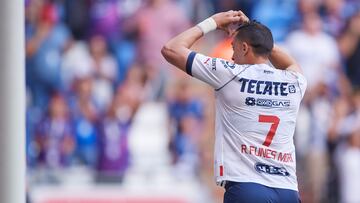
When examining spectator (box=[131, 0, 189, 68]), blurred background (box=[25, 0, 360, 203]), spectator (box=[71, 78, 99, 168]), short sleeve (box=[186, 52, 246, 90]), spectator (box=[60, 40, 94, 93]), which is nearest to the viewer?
short sleeve (box=[186, 52, 246, 90])

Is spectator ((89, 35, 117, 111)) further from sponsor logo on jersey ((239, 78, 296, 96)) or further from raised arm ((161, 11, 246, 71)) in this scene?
sponsor logo on jersey ((239, 78, 296, 96))

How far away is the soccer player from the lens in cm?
858

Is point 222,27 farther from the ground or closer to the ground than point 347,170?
farther from the ground

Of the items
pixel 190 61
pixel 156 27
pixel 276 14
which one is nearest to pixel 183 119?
pixel 156 27

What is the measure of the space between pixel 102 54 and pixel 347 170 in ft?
13.6

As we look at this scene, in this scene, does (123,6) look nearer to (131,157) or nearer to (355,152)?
(131,157)

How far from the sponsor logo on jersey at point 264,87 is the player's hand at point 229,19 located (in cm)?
44

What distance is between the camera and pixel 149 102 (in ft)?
55.8

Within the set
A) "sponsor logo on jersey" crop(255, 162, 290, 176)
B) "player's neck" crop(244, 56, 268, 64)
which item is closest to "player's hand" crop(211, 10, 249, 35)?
"player's neck" crop(244, 56, 268, 64)

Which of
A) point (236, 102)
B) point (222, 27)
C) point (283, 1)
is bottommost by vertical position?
point (236, 102)

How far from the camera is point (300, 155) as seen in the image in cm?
1633

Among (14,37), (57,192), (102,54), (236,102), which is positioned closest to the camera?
(14,37)

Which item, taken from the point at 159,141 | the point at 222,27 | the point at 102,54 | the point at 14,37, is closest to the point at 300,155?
the point at 159,141

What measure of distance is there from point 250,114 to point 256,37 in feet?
1.91
